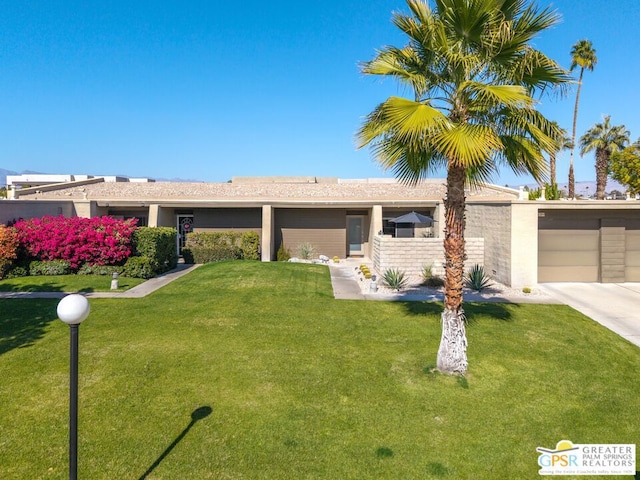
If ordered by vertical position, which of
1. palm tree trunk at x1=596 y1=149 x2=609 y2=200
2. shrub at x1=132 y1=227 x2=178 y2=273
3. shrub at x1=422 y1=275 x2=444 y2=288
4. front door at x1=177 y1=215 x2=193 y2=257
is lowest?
shrub at x1=422 y1=275 x2=444 y2=288

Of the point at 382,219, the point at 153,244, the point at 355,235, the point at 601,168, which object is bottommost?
the point at 153,244

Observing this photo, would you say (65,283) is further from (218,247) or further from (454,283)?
(454,283)

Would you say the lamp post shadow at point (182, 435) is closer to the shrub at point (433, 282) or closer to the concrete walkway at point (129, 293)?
the concrete walkway at point (129, 293)

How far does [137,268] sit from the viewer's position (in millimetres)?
16594

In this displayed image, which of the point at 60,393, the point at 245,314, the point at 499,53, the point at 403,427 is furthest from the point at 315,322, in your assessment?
the point at 499,53

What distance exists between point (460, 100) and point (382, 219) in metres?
16.6

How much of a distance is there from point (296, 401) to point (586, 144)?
147 feet

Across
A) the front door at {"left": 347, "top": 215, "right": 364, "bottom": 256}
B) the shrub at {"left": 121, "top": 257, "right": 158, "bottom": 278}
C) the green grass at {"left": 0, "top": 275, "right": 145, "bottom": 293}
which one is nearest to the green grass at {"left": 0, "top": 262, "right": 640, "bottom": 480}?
the green grass at {"left": 0, "top": 275, "right": 145, "bottom": 293}

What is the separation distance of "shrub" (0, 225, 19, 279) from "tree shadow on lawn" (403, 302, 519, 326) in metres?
14.8

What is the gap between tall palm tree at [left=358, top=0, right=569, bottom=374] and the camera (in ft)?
22.6

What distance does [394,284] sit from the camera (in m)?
15.0

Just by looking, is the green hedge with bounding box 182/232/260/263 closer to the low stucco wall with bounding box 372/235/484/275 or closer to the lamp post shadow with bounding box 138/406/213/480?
the low stucco wall with bounding box 372/235/484/275

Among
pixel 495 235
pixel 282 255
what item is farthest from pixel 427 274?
pixel 282 255

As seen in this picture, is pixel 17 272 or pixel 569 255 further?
pixel 569 255
